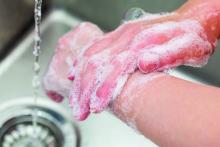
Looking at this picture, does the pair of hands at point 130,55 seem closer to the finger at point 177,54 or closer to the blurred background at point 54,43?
the finger at point 177,54

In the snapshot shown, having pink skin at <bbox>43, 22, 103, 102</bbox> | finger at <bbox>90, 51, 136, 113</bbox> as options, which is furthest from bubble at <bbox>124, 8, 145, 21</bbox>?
finger at <bbox>90, 51, 136, 113</bbox>

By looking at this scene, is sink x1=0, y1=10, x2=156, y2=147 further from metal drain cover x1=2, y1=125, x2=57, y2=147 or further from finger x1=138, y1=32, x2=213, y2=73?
finger x1=138, y1=32, x2=213, y2=73

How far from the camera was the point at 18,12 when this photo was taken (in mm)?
885

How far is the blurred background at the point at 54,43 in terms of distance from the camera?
0.81 metres

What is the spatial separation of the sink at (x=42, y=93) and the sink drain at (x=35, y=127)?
15 millimetres

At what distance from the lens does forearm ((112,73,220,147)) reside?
0.49m

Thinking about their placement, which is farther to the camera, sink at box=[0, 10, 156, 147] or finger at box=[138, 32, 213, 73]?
sink at box=[0, 10, 156, 147]

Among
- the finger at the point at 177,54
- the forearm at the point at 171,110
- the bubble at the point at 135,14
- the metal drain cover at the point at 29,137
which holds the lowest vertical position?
the metal drain cover at the point at 29,137

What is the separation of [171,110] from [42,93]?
0.40 m

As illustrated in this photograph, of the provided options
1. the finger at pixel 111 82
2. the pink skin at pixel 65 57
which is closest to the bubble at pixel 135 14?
the pink skin at pixel 65 57

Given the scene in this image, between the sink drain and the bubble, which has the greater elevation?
the bubble

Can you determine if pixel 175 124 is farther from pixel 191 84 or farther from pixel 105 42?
pixel 105 42

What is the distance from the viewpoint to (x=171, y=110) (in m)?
0.50

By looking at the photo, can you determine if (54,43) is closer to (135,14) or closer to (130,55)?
(135,14)
